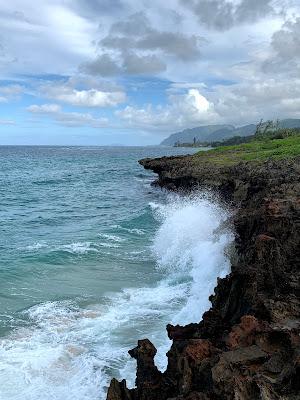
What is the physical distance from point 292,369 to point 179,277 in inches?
622

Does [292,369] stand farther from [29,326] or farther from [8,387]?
[29,326]

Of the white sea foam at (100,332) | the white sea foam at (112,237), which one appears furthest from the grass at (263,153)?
the white sea foam at (100,332)

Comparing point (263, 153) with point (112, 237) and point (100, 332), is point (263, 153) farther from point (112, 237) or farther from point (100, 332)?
point (100, 332)

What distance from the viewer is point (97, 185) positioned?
251 feet

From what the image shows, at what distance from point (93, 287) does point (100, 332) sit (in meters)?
5.55

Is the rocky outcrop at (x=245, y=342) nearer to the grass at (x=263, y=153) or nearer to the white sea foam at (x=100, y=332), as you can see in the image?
the white sea foam at (x=100, y=332)

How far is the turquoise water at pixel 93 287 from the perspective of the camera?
14094 mm

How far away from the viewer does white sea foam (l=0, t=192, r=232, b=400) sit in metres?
13.3

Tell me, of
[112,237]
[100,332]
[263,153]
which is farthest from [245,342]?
[263,153]

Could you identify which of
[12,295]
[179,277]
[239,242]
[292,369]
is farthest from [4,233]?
[292,369]

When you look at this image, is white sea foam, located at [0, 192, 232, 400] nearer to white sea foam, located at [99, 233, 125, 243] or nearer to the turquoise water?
the turquoise water

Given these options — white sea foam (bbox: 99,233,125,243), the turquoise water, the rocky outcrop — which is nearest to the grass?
the turquoise water

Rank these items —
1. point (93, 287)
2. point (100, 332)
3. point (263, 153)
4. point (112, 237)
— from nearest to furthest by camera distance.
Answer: point (100, 332)
point (93, 287)
point (112, 237)
point (263, 153)

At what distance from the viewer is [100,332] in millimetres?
16719
